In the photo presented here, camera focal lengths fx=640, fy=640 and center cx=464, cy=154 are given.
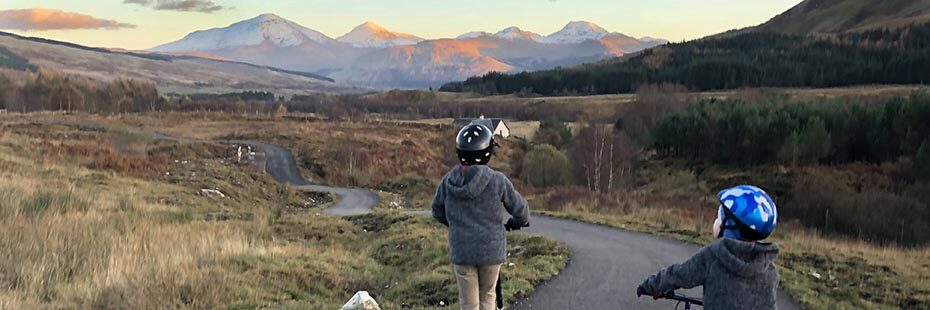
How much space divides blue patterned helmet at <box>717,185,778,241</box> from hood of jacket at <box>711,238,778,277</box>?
7cm

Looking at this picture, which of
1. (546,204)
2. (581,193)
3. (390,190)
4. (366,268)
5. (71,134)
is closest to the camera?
(366,268)

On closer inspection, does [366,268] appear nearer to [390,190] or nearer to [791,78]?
[390,190]

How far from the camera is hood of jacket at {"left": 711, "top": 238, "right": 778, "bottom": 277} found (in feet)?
14.2

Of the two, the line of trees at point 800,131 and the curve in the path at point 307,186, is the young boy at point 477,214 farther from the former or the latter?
the line of trees at point 800,131

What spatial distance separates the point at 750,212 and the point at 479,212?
7.91 feet

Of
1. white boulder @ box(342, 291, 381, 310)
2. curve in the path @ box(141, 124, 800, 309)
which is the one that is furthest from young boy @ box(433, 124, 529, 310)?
curve in the path @ box(141, 124, 800, 309)

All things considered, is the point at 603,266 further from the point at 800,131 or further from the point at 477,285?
the point at 800,131

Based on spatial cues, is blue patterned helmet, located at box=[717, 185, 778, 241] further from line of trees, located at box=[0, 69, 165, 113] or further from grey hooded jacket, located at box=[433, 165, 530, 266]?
line of trees, located at box=[0, 69, 165, 113]

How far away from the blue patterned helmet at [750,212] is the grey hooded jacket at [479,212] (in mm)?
2072

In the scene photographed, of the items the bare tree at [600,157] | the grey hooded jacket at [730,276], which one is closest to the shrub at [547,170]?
the bare tree at [600,157]

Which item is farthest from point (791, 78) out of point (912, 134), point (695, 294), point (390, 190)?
point (695, 294)

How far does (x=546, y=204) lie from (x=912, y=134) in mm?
37787

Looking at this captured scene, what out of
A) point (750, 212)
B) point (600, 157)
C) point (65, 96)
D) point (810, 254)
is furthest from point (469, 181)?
point (65, 96)

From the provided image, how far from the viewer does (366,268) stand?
12.0m
